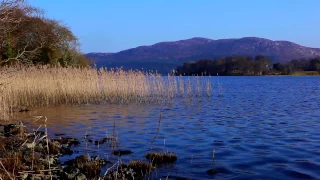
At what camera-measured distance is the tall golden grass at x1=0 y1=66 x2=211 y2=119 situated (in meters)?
21.1

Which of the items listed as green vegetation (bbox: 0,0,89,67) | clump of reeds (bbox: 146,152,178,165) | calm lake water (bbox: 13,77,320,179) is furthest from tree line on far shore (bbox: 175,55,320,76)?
clump of reeds (bbox: 146,152,178,165)

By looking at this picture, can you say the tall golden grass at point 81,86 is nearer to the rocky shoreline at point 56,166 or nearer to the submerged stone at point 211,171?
the rocky shoreline at point 56,166

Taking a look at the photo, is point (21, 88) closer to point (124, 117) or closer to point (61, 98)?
point (61, 98)

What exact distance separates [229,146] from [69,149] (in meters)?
4.10

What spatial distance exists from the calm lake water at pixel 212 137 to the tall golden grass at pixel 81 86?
6.10 ft

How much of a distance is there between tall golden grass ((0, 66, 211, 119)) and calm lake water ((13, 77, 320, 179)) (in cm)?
186

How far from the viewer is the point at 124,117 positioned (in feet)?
55.3

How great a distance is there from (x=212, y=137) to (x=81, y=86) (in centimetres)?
1290

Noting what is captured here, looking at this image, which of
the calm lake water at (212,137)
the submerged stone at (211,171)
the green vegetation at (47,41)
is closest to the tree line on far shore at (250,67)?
the green vegetation at (47,41)

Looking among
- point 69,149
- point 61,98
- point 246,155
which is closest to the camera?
point 246,155

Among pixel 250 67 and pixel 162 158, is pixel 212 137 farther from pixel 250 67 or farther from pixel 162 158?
pixel 250 67

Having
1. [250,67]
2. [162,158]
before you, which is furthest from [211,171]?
[250,67]

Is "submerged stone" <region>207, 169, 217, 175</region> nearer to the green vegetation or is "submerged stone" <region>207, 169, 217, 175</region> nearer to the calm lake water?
the calm lake water

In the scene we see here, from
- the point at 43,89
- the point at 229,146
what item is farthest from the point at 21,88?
the point at 229,146
